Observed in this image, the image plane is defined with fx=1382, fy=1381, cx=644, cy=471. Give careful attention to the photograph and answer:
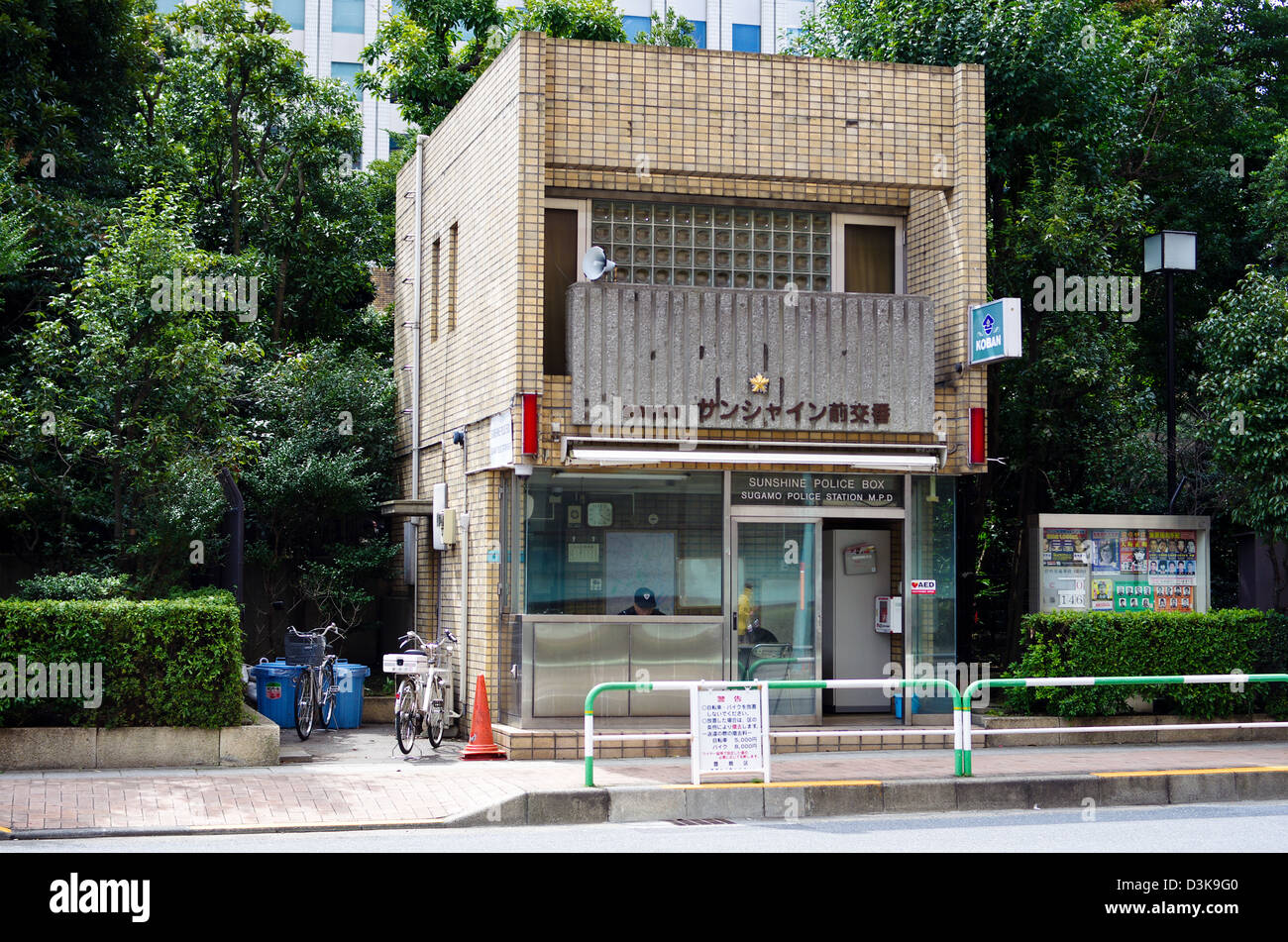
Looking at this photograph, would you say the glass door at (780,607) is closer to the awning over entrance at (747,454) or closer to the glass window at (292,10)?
the awning over entrance at (747,454)

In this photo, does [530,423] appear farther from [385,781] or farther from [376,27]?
[376,27]

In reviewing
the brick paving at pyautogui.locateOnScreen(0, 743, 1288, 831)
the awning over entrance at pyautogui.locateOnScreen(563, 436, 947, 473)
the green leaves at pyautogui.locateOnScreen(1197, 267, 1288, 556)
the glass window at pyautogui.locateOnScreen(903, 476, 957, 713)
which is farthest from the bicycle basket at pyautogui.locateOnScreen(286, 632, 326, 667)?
the green leaves at pyautogui.locateOnScreen(1197, 267, 1288, 556)

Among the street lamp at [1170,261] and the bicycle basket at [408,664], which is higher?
the street lamp at [1170,261]

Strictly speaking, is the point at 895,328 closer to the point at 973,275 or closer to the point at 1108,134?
the point at 973,275

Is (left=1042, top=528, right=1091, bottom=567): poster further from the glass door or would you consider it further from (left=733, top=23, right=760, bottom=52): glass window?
(left=733, top=23, right=760, bottom=52): glass window

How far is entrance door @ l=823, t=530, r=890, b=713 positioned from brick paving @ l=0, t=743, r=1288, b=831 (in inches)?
57.6

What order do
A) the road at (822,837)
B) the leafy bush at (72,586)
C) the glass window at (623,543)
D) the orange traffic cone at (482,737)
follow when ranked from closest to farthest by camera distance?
1. the road at (822,837)
2. the orange traffic cone at (482,737)
3. the leafy bush at (72,586)
4. the glass window at (623,543)

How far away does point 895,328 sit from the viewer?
15.4 m

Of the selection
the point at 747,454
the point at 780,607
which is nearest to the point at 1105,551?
the point at 780,607

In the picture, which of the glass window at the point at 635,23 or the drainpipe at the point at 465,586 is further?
the glass window at the point at 635,23

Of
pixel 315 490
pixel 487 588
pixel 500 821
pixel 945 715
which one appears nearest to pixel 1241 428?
pixel 945 715

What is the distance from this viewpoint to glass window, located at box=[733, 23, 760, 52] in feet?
175

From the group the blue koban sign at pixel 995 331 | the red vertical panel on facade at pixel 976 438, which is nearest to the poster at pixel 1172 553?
the red vertical panel on facade at pixel 976 438

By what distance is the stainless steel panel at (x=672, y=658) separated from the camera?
15.0m
